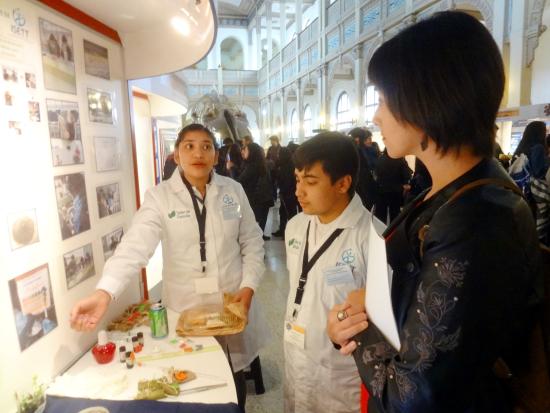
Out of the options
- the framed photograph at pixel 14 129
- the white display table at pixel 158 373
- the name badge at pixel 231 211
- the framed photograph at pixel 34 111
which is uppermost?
the framed photograph at pixel 34 111

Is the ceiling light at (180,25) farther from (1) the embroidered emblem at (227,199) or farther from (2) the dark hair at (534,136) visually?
(2) the dark hair at (534,136)

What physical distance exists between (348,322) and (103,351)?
103 cm

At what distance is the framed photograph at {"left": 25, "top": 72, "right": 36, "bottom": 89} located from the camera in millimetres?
1199

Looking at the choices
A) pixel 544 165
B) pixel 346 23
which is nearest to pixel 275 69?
pixel 346 23

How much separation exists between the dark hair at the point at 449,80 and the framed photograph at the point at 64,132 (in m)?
1.18

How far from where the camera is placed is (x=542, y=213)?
370 cm

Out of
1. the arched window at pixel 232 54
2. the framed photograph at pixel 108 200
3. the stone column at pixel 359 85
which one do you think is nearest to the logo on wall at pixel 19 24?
the framed photograph at pixel 108 200

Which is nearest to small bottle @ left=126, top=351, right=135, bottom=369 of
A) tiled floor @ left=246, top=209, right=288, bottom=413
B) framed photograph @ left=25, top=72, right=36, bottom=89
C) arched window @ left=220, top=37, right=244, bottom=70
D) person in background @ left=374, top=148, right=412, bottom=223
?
framed photograph @ left=25, top=72, right=36, bottom=89

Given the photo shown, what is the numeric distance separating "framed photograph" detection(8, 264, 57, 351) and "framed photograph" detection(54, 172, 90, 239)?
7.4 inches

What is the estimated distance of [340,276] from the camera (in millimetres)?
1472

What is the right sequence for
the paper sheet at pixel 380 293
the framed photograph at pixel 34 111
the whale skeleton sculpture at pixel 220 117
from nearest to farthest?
the paper sheet at pixel 380 293
the framed photograph at pixel 34 111
the whale skeleton sculpture at pixel 220 117

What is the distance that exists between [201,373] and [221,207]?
2.74ft

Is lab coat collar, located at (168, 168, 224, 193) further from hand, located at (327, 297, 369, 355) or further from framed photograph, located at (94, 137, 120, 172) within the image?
hand, located at (327, 297, 369, 355)

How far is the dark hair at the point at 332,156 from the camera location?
5.20 feet
